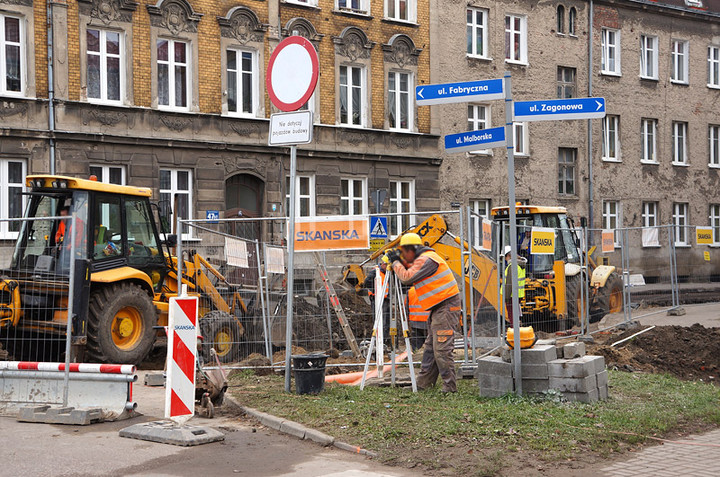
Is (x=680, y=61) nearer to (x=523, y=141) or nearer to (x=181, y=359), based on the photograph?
(x=523, y=141)

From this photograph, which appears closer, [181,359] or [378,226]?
[181,359]

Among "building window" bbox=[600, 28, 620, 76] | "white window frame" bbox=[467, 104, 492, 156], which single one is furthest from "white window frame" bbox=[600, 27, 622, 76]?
"white window frame" bbox=[467, 104, 492, 156]

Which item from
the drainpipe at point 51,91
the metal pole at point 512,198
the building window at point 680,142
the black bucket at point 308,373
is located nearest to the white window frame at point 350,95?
the drainpipe at point 51,91

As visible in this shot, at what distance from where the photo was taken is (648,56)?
37.5 meters

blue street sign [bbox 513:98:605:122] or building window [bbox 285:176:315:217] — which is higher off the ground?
building window [bbox 285:176:315:217]

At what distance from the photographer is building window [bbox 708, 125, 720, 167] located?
131 feet

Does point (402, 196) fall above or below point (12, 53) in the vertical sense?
below

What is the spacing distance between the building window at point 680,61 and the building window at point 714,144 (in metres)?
2.88

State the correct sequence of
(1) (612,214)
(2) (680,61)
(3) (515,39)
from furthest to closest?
1. (2) (680,61)
2. (1) (612,214)
3. (3) (515,39)

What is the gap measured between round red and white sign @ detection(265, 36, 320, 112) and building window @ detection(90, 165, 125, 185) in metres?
14.1

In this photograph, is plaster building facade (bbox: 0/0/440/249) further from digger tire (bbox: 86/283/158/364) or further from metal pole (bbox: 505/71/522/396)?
metal pole (bbox: 505/71/522/396)

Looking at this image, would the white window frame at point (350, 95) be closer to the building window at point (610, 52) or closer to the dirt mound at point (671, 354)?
the building window at point (610, 52)

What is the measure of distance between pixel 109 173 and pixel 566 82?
62.2 feet

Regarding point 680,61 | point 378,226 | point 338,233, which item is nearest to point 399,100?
point 680,61
